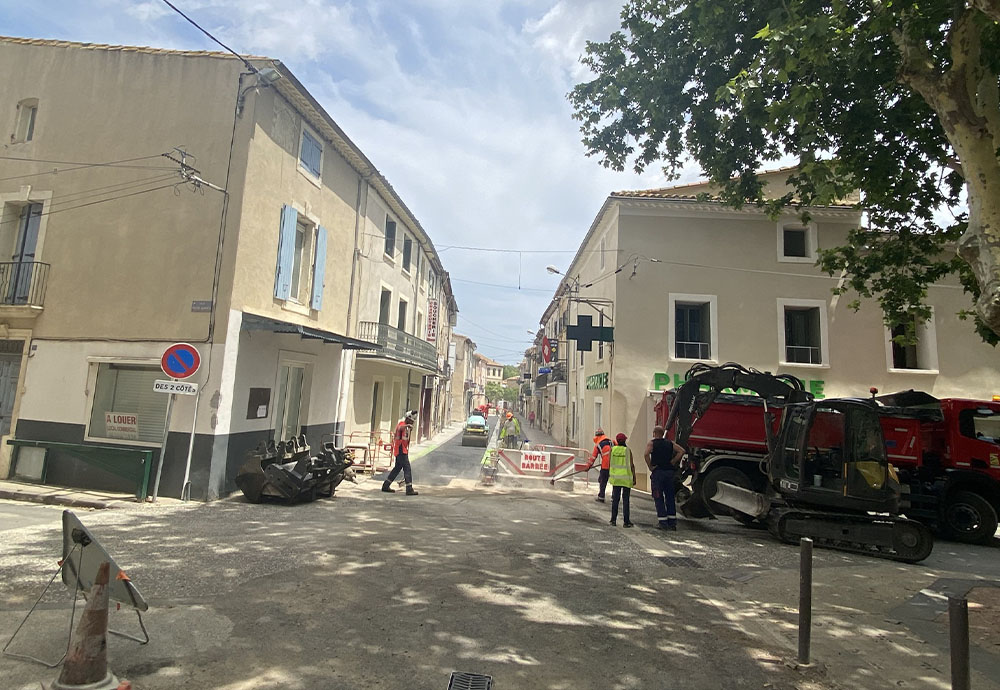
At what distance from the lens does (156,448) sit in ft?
32.2

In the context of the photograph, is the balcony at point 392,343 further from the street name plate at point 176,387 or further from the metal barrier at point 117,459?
the metal barrier at point 117,459

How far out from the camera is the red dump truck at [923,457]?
9.71 meters

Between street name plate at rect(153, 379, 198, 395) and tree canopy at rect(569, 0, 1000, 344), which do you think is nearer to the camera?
tree canopy at rect(569, 0, 1000, 344)

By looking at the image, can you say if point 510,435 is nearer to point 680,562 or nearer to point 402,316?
point 402,316

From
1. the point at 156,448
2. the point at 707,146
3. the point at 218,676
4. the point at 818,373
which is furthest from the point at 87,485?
the point at 818,373

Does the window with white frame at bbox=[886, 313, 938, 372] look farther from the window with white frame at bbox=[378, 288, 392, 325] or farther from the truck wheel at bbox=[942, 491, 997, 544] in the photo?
the window with white frame at bbox=[378, 288, 392, 325]

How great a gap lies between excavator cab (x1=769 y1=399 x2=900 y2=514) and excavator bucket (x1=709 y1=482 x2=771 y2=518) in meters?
0.35

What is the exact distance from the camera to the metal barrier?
911 cm

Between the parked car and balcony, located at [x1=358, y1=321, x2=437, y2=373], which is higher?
balcony, located at [x1=358, y1=321, x2=437, y2=373]

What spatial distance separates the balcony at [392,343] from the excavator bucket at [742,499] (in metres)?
8.99

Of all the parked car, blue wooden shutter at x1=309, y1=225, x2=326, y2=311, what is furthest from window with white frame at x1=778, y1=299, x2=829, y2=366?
the parked car

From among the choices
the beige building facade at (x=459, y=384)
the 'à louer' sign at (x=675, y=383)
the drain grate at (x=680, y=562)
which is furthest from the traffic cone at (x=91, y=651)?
the beige building facade at (x=459, y=384)

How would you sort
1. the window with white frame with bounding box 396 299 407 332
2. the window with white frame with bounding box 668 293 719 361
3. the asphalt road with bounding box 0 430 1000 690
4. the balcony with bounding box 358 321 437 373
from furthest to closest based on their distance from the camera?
the window with white frame with bounding box 396 299 407 332, the window with white frame with bounding box 668 293 719 361, the balcony with bounding box 358 321 437 373, the asphalt road with bounding box 0 430 1000 690

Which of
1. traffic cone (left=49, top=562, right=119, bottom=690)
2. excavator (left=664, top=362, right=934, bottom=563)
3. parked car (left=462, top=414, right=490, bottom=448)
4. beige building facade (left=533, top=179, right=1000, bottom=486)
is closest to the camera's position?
traffic cone (left=49, top=562, right=119, bottom=690)
